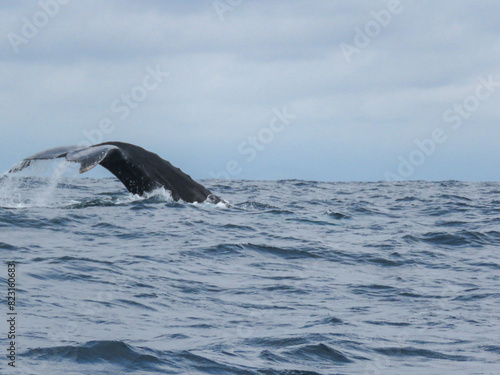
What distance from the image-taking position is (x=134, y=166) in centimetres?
1408

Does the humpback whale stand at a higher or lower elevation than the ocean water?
higher

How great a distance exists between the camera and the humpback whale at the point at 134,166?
11.6 meters

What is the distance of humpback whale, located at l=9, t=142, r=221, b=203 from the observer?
38.1ft

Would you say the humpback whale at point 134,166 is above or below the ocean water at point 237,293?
above

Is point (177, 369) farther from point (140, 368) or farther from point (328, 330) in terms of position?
point (328, 330)

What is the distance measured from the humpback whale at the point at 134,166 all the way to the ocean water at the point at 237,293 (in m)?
0.34

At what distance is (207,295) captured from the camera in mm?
8398

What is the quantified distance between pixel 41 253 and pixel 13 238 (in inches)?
51.2

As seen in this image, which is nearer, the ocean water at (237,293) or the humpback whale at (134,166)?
the ocean water at (237,293)

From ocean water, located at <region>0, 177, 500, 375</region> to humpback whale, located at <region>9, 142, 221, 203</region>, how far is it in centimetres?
34

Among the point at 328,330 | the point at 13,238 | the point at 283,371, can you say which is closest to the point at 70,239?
the point at 13,238

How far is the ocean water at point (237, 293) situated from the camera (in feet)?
19.6

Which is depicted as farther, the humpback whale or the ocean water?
the humpback whale

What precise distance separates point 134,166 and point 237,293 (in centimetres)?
626
